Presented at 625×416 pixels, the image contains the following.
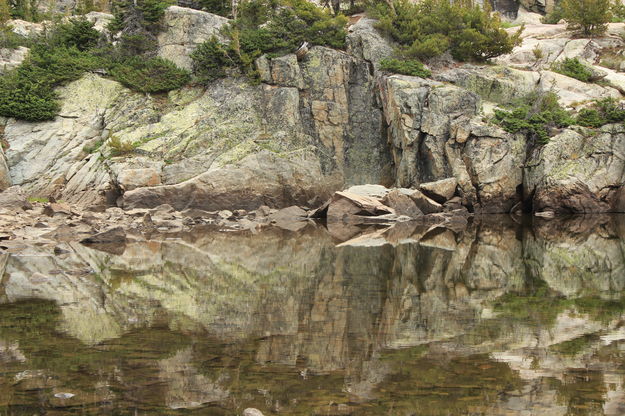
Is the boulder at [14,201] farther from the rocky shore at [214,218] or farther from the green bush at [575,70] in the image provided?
the green bush at [575,70]

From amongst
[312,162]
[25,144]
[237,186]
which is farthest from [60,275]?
[25,144]

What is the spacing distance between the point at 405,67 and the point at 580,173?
35.5 feet

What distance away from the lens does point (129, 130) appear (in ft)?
99.3

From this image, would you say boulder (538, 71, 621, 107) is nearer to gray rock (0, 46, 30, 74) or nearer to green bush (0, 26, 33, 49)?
gray rock (0, 46, 30, 74)

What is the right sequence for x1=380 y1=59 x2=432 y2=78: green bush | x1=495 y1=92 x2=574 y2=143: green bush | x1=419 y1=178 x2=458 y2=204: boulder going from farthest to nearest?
x1=380 y1=59 x2=432 y2=78: green bush < x1=495 y1=92 x2=574 y2=143: green bush < x1=419 y1=178 x2=458 y2=204: boulder

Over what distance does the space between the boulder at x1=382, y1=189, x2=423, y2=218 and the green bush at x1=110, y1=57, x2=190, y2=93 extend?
14.8 m

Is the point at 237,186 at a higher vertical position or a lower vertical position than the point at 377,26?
lower

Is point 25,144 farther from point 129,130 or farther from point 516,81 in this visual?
point 516,81

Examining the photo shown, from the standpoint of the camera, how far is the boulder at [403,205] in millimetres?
26719

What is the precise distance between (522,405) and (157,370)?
3563 millimetres

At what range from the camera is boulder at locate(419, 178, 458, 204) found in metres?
27.8

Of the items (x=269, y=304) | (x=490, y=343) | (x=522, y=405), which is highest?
(x=522, y=405)

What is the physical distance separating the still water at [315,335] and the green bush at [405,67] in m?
18.9

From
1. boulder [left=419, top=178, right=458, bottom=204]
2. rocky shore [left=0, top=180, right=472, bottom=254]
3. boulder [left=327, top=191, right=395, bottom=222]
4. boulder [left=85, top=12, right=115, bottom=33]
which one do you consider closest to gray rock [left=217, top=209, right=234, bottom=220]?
rocky shore [left=0, top=180, right=472, bottom=254]
